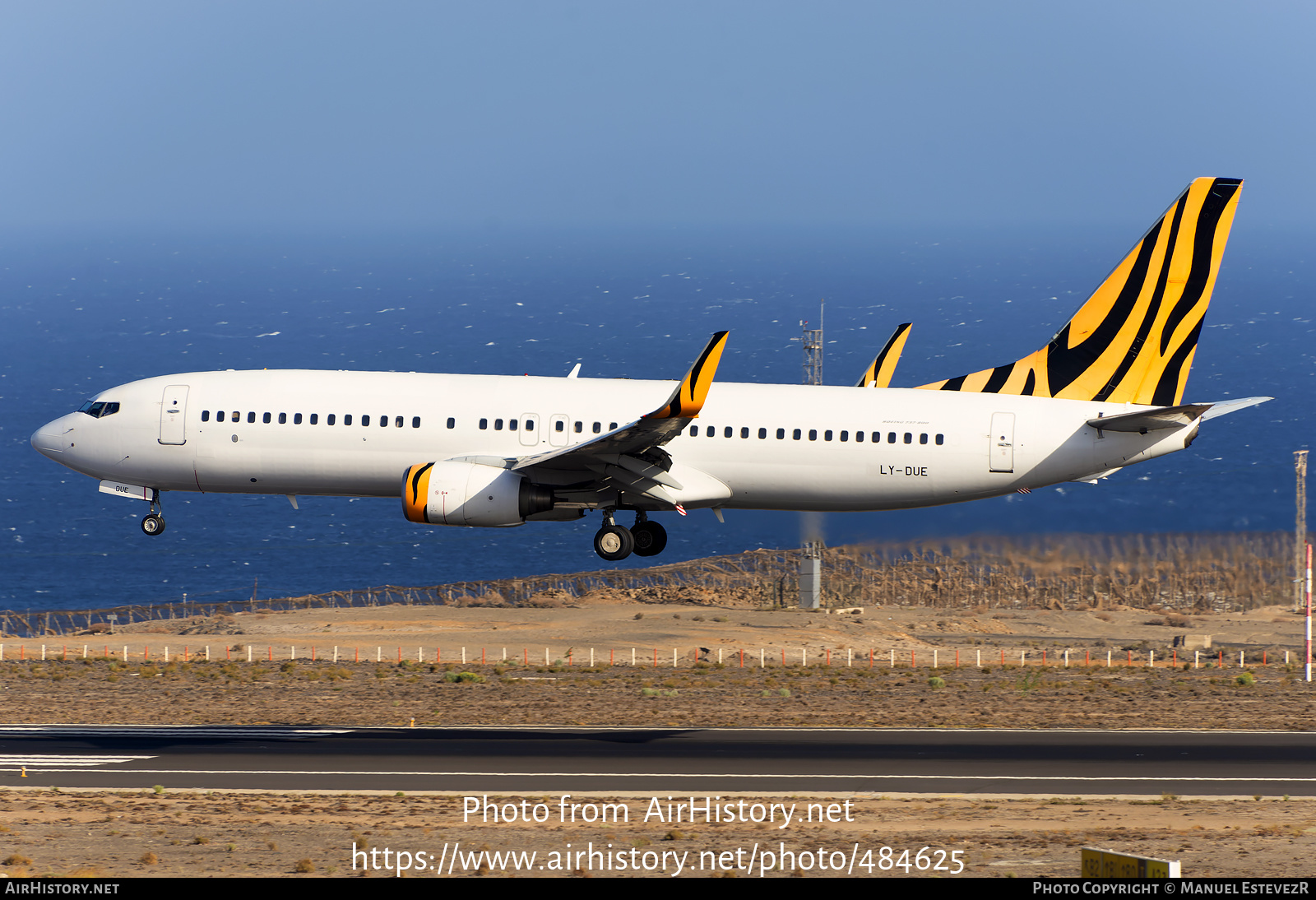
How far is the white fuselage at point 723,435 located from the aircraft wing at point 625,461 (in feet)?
3.14

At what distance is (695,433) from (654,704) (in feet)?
26.6

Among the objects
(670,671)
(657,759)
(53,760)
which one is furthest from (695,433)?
(53,760)

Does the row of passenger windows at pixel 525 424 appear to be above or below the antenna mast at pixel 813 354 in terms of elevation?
below

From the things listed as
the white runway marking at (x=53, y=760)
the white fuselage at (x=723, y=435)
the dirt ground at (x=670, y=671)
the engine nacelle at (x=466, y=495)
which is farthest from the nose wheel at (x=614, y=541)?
the white runway marking at (x=53, y=760)

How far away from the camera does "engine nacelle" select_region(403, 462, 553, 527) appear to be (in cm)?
4450

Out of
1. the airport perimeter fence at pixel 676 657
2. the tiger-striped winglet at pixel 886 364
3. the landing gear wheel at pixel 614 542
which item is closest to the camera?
the landing gear wheel at pixel 614 542

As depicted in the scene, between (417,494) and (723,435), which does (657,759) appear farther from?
(723,435)

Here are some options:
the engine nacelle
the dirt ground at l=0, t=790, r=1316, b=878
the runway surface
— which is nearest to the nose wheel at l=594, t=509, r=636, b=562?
the engine nacelle

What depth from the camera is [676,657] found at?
203ft

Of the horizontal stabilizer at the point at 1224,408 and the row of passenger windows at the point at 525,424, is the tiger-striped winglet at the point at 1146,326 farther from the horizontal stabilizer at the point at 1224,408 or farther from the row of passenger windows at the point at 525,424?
the row of passenger windows at the point at 525,424

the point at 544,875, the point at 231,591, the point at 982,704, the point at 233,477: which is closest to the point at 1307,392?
the point at 231,591

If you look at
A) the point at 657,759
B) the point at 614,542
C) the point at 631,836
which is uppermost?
the point at 614,542

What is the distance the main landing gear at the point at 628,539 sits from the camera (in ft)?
151


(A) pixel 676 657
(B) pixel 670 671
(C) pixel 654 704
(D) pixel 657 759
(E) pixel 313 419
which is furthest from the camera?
(A) pixel 676 657
